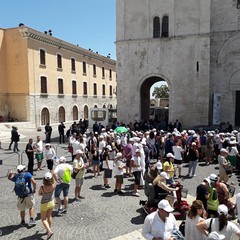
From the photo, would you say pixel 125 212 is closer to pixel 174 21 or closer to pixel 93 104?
pixel 174 21

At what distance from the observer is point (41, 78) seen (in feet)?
112

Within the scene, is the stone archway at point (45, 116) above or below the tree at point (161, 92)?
below

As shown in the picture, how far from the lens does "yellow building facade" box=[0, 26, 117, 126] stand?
31938 millimetres

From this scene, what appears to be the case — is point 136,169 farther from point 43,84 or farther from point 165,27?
point 43,84

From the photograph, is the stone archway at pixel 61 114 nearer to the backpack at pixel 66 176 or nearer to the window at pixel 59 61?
the window at pixel 59 61

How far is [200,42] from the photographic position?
24.2 meters

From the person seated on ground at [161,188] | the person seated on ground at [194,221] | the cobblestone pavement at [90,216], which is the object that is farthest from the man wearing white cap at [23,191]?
the person seated on ground at [194,221]

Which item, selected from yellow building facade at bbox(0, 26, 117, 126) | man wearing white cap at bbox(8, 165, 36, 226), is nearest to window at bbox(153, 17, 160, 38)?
yellow building facade at bbox(0, 26, 117, 126)

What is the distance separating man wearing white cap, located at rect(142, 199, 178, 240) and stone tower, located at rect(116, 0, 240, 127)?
69.9 ft

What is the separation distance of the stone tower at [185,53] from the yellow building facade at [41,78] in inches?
455

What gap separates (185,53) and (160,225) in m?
22.1

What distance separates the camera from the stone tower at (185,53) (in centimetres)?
2436

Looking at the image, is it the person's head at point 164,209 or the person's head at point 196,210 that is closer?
the person's head at point 164,209

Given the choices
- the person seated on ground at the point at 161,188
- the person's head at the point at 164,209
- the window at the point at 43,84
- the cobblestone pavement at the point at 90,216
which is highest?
the window at the point at 43,84
